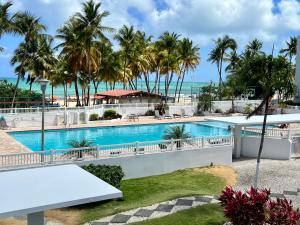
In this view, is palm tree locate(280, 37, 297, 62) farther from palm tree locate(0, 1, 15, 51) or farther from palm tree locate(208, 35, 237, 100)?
palm tree locate(0, 1, 15, 51)

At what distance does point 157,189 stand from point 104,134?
13.6 m

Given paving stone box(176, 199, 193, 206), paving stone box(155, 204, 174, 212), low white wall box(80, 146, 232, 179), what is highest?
low white wall box(80, 146, 232, 179)

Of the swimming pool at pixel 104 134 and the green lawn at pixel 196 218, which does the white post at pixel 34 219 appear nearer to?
the green lawn at pixel 196 218

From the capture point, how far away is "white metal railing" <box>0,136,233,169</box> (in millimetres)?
14875

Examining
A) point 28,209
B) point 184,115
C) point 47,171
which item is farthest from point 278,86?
point 184,115

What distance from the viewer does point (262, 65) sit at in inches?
550

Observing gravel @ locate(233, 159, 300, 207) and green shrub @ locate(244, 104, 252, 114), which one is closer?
gravel @ locate(233, 159, 300, 207)

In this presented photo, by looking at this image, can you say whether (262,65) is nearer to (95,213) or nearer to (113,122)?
(95,213)

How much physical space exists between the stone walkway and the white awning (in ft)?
9.37

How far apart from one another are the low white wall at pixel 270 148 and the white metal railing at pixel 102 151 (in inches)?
62.1

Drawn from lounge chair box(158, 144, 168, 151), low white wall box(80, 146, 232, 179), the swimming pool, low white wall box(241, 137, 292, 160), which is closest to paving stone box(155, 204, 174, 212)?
low white wall box(80, 146, 232, 179)

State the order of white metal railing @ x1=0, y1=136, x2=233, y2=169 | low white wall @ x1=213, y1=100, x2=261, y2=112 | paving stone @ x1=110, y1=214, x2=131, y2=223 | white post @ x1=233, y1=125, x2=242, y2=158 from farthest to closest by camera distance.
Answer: low white wall @ x1=213, y1=100, x2=261, y2=112, white post @ x1=233, y1=125, x2=242, y2=158, white metal railing @ x1=0, y1=136, x2=233, y2=169, paving stone @ x1=110, y1=214, x2=131, y2=223

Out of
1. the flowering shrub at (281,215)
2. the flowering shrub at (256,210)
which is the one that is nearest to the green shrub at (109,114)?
the flowering shrub at (256,210)

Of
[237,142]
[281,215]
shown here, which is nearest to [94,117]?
[237,142]
